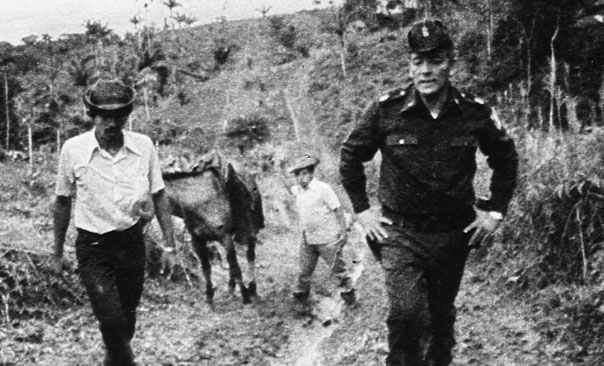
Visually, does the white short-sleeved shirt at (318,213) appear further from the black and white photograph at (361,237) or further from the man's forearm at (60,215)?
the man's forearm at (60,215)

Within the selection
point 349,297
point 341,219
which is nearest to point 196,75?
point 341,219

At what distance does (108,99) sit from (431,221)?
84.2 inches

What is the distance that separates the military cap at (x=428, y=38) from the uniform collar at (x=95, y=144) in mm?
1942

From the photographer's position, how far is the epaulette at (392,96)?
447cm

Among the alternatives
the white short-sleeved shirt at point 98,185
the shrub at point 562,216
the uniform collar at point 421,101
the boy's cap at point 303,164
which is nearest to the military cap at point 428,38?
the uniform collar at point 421,101

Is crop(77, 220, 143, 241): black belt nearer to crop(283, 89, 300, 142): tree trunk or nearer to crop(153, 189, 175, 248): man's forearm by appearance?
crop(153, 189, 175, 248): man's forearm

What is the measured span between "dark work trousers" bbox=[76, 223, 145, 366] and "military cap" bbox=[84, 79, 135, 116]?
0.77 metres

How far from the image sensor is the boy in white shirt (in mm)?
8422

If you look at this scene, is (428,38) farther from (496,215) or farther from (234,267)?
(234,267)

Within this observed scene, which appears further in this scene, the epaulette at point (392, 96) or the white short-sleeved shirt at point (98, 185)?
the white short-sleeved shirt at point (98, 185)

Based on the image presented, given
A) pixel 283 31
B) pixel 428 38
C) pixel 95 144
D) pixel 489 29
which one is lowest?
pixel 283 31

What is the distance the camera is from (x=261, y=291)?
31.2 feet

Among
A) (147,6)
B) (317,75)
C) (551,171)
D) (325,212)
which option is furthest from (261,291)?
(147,6)

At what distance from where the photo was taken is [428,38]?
4.37 metres
